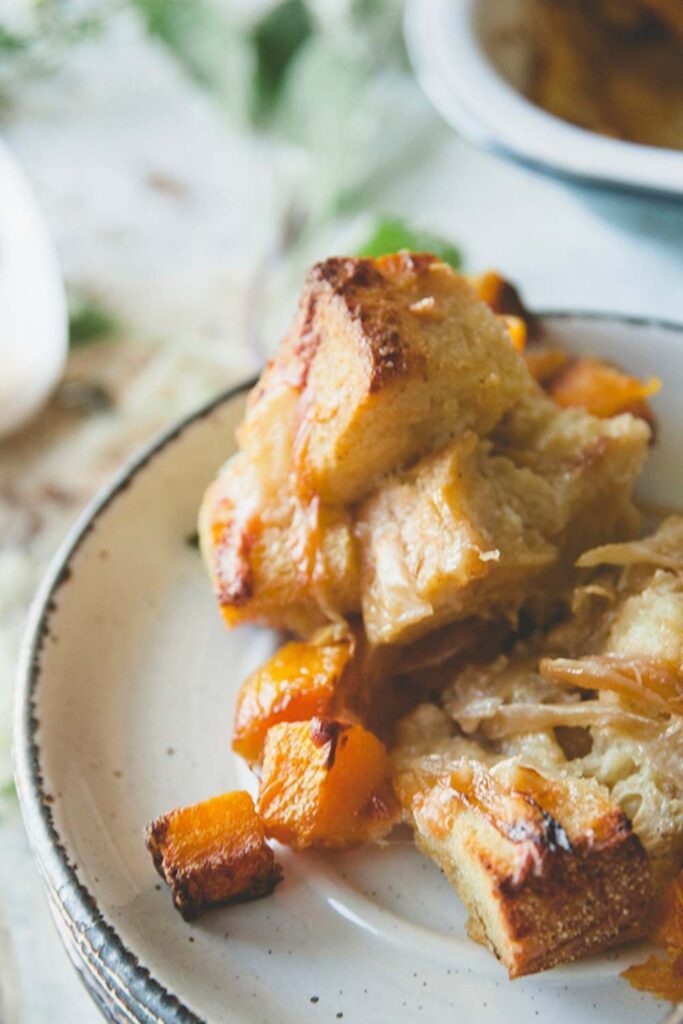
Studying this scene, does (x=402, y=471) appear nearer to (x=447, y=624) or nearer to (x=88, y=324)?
(x=447, y=624)

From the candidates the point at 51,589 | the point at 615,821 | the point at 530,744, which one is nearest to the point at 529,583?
the point at 530,744

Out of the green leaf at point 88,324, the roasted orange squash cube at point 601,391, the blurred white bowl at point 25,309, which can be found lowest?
the green leaf at point 88,324

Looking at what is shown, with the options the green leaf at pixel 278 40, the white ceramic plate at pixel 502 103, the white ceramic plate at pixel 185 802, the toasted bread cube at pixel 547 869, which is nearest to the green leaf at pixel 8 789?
the white ceramic plate at pixel 185 802

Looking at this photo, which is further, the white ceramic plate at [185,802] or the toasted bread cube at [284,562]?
the toasted bread cube at [284,562]

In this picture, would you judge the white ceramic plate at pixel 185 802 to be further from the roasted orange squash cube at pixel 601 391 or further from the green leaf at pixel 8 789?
the green leaf at pixel 8 789

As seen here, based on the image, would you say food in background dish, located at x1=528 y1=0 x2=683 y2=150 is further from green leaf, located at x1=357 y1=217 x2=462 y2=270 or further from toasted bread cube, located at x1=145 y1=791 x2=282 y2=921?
toasted bread cube, located at x1=145 y1=791 x2=282 y2=921

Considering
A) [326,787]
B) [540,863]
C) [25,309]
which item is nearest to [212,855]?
[326,787]
